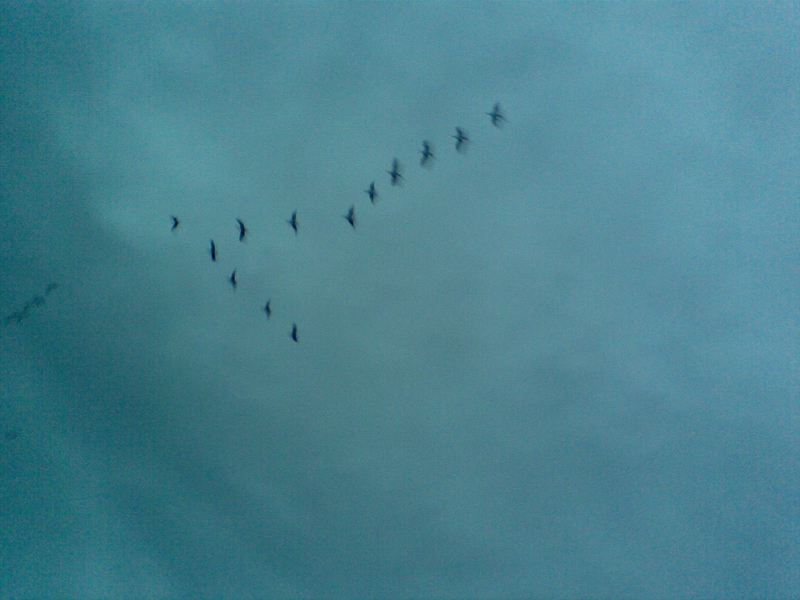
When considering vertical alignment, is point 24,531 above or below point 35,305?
below

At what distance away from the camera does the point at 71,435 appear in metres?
19.4

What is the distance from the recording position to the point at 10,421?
18.9 metres

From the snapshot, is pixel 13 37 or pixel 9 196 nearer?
pixel 13 37

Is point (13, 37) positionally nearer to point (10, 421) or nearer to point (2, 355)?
point (2, 355)

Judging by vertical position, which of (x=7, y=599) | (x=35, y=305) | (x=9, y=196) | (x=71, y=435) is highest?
(x=9, y=196)

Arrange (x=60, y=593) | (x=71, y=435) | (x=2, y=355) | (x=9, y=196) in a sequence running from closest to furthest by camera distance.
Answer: (x=9, y=196) < (x=2, y=355) < (x=71, y=435) < (x=60, y=593)

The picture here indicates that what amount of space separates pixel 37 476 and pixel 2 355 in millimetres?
5352

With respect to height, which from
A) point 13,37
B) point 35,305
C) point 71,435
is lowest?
point 71,435

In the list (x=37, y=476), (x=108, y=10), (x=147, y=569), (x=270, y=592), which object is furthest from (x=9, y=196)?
(x=270, y=592)

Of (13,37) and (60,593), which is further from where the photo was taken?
(60,593)

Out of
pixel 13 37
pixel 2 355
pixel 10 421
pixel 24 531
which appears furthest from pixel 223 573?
pixel 13 37

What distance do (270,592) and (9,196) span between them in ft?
61.4

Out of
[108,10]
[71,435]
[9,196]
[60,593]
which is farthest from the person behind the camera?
[60,593]

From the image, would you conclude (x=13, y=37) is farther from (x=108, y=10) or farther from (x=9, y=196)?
(x=9, y=196)
